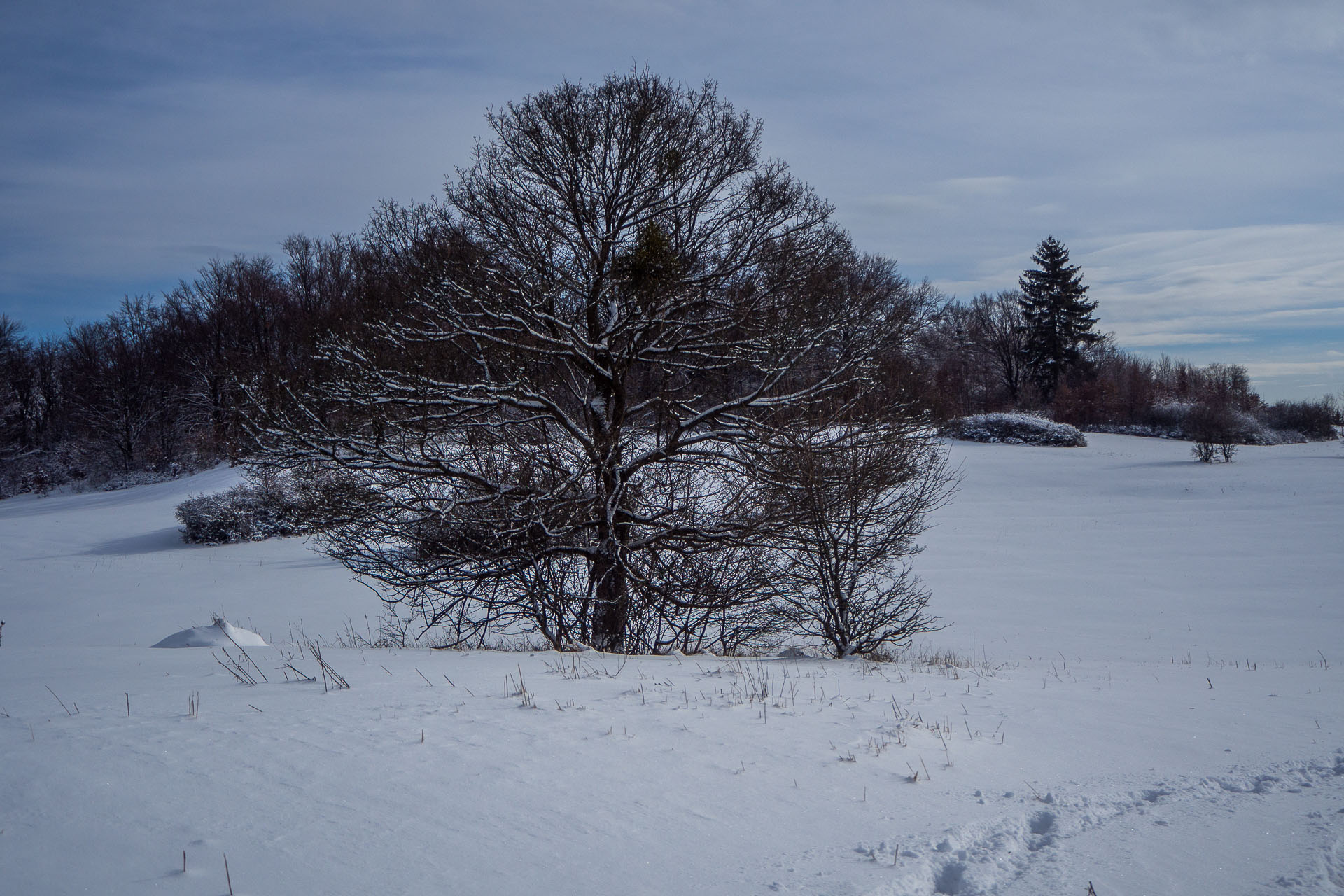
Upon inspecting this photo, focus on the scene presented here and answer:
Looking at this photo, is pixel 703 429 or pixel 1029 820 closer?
pixel 1029 820

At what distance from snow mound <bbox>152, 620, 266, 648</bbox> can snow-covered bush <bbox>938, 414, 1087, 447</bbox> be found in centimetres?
3375

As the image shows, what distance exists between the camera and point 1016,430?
1499 inches

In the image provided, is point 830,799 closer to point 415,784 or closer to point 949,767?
point 949,767

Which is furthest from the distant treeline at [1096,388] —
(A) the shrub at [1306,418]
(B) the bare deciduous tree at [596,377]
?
(B) the bare deciduous tree at [596,377]

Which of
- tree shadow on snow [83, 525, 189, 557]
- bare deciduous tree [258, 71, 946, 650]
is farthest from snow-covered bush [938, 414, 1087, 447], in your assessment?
tree shadow on snow [83, 525, 189, 557]

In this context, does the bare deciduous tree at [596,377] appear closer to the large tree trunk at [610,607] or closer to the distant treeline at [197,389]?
the large tree trunk at [610,607]

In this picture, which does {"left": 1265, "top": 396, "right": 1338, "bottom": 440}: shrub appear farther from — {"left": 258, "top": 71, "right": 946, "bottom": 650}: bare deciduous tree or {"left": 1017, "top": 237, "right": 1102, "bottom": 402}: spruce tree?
{"left": 258, "top": 71, "right": 946, "bottom": 650}: bare deciduous tree

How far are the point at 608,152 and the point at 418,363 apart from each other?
12.5 ft

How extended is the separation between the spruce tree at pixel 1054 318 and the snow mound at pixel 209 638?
175 feet

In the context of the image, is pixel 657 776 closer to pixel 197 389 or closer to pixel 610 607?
pixel 610 607

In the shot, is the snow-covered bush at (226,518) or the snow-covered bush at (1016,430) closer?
the snow-covered bush at (226,518)

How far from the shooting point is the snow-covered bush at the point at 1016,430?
3656 centimetres

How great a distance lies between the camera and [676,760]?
3.84 metres

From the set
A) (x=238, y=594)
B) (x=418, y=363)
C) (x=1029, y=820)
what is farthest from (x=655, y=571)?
(x=238, y=594)
